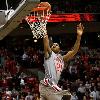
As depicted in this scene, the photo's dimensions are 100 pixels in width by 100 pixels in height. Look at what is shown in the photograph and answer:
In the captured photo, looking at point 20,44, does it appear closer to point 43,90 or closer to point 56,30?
point 56,30

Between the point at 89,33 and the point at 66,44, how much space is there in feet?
5.30

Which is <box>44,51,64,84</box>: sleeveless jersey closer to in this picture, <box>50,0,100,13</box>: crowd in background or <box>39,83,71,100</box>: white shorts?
<box>39,83,71,100</box>: white shorts

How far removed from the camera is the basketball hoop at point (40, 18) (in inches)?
396

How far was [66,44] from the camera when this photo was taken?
26594 mm

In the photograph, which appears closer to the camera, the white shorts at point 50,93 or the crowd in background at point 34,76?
the white shorts at point 50,93

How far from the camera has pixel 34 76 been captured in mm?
20500

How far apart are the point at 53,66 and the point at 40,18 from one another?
1226 millimetres

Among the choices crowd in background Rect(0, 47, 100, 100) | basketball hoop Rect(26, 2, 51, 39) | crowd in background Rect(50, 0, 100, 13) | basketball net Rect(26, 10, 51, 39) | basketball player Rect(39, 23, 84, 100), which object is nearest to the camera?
basketball player Rect(39, 23, 84, 100)

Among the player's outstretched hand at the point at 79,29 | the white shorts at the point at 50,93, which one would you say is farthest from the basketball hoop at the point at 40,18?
the white shorts at the point at 50,93

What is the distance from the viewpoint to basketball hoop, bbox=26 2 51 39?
1005 centimetres

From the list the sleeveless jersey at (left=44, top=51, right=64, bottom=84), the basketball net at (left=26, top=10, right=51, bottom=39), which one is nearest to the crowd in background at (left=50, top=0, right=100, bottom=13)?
the basketball net at (left=26, top=10, right=51, bottom=39)

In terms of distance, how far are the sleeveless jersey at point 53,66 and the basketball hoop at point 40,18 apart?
20.7 inches

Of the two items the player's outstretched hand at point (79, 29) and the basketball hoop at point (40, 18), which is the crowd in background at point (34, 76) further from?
the player's outstretched hand at point (79, 29)

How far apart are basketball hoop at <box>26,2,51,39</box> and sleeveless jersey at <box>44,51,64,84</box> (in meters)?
0.53
